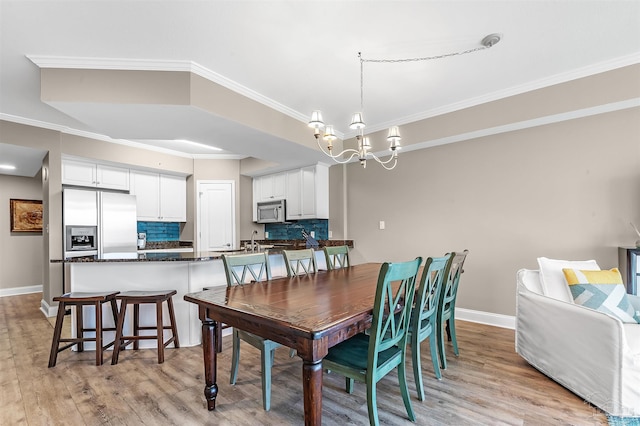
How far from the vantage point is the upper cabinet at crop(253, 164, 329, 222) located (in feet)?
15.8

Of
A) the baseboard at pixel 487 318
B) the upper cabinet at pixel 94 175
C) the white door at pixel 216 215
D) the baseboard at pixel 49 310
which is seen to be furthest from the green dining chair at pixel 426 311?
the upper cabinet at pixel 94 175

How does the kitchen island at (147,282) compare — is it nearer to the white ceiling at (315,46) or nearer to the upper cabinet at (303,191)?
the white ceiling at (315,46)

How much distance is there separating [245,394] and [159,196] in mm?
4335

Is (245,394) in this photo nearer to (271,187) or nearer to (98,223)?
Answer: (98,223)

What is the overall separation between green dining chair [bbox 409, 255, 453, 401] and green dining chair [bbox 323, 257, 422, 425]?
0.47ft

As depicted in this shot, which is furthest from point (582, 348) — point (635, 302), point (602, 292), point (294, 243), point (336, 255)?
point (294, 243)

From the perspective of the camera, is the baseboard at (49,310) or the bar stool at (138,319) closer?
the bar stool at (138,319)

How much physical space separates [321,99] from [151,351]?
301 cm

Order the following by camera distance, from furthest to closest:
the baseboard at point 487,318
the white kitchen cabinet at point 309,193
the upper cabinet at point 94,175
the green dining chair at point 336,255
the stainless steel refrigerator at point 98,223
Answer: the white kitchen cabinet at point 309,193 < the upper cabinet at point 94,175 < the stainless steel refrigerator at point 98,223 < the baseboard at point 487,318 < the green dining chair at point 336,255

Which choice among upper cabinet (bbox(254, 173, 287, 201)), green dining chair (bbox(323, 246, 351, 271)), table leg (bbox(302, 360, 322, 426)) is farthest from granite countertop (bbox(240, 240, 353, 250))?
table leg (bbox(302, 360, 322, 426))

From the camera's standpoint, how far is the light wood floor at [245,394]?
1813mm

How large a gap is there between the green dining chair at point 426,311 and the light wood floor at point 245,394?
187mm

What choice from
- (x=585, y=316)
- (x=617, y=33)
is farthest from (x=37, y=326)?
(x=617, y=33)

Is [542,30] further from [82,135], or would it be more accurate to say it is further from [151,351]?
[82,135]
